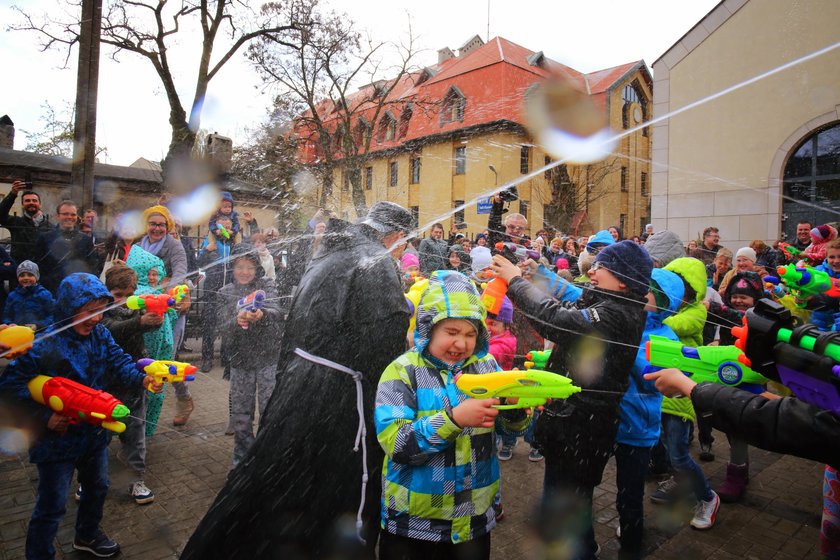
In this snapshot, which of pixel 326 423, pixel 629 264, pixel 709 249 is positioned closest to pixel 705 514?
pixel 629 264

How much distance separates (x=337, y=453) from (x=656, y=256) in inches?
151

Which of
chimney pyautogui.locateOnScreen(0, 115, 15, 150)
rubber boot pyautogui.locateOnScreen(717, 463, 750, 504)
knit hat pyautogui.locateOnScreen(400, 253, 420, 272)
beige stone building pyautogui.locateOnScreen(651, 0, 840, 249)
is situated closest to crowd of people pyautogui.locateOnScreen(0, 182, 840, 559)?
rubber boot pyautogui.locateOnScreen(717, 463, 750, 504)

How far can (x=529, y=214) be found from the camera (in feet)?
41.0

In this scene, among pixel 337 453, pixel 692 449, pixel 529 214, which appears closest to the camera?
pixel 337 453

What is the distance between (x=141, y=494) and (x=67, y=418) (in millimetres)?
1400

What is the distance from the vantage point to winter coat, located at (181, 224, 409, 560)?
95.5 inches

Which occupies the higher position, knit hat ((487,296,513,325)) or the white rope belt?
knit hat ((487,296,513,325))

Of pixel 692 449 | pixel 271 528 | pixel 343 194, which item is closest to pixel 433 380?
pixel 271 528

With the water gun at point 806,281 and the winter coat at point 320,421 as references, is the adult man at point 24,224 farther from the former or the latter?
the water gun at point 806,281

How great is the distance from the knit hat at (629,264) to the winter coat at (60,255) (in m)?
6.81

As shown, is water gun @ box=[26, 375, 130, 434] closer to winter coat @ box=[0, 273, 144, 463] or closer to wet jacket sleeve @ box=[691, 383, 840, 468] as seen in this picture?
winter coat @ box=[0, 273, 144, 463]

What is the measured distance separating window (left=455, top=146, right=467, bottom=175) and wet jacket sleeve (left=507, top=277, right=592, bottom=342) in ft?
11.5

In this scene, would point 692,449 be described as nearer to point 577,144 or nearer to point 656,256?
point 656,256

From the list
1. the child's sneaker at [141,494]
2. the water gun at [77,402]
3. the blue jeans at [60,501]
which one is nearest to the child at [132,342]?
the child's sneaker at [141,494]
